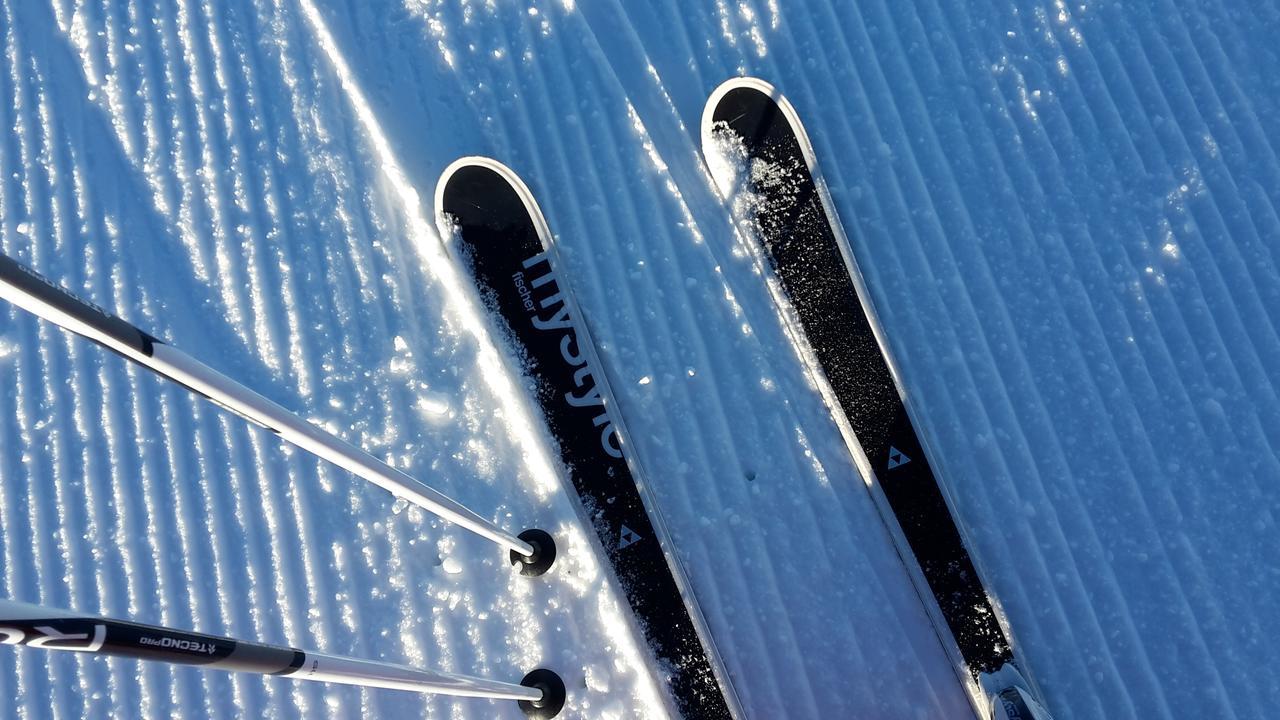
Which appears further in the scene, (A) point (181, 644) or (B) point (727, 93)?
(B) point (727, 93)

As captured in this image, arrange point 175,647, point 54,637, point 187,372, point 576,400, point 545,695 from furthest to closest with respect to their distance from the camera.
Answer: point 576,400, point 545,695, point 187,372, point 175,647, point 54,637

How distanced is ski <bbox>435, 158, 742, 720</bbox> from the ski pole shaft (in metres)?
0.95

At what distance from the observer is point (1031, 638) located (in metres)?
2.33

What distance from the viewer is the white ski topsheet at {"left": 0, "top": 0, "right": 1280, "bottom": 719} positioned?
235 cm

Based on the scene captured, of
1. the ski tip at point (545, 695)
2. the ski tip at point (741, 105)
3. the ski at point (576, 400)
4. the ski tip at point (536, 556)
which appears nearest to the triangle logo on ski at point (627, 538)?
the ski at point (576, 400)

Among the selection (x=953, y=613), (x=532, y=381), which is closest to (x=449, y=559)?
(x=532, y=381)

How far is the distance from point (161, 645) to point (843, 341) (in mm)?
1883

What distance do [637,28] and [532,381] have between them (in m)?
1.19

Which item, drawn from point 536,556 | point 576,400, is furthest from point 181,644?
point 576,400

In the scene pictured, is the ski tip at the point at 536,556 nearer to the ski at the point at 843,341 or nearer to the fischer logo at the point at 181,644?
Answer: the ski at the point at 843,341

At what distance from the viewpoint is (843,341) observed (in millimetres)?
2404

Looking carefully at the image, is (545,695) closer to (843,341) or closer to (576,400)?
(576,400)

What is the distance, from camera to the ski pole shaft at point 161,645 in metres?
1.04

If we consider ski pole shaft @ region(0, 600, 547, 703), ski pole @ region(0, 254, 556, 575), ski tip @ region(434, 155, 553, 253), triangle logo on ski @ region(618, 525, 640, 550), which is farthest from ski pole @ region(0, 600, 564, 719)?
ski tip @ region(434, 155, 553, 253)
